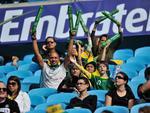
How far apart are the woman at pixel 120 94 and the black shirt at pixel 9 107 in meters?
1.18

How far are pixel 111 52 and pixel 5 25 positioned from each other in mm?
3009

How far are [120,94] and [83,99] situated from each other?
487mm

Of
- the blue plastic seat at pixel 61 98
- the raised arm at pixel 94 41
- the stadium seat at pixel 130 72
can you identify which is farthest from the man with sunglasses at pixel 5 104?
the raised arm at pixel 94 41

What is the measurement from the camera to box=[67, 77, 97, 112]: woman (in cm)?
848

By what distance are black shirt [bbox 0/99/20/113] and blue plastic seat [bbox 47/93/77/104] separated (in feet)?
2.63

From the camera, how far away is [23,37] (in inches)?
518

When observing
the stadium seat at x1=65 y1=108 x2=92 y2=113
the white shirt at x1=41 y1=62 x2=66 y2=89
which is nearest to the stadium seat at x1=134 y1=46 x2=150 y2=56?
the white shirt at x1=41 y1=62 x2=66 y2=89

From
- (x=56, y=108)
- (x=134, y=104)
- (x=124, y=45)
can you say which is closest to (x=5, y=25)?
(x=124, y=45)

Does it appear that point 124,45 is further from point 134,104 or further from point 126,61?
point 134,104

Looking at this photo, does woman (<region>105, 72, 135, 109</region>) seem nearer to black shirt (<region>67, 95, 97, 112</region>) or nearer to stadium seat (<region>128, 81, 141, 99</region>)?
black shirt (<region>67, 95, 97, 112</region>)

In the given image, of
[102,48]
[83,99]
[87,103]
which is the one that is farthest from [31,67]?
[87,103]

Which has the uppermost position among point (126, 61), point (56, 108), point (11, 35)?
point (11, 35)

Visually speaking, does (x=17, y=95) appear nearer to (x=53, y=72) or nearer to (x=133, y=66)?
(x=53, y=72)

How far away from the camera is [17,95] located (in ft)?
29.7
